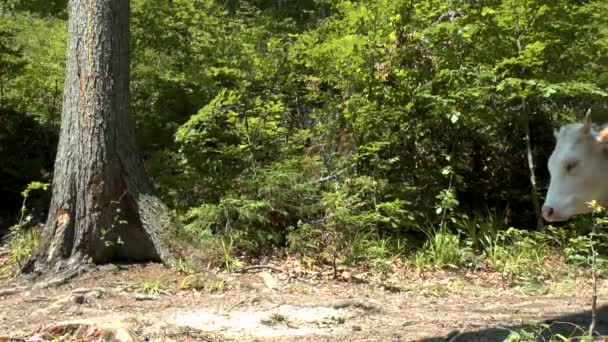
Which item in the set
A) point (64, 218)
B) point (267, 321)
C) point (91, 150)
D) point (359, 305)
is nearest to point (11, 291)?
point (64, 218)

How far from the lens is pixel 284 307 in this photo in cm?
593

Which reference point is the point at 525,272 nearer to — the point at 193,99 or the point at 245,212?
the point at 245,212

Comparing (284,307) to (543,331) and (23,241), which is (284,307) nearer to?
(543,331)

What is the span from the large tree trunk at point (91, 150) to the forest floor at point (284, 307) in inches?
15.1

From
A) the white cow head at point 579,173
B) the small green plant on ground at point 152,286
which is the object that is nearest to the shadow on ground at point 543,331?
the white cow head at point 579,173

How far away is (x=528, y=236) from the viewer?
8117 mm

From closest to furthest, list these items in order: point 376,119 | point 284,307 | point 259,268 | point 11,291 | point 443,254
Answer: point 284,307 → point 11,291 → point 259,268 → point 443,254 → point 376,119

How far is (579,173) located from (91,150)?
4927 millimetres

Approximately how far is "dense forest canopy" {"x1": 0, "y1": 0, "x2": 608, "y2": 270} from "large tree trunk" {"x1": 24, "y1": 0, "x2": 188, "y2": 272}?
103 centimetres

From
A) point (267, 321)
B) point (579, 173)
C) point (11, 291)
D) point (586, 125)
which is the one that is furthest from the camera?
point (11, 291)

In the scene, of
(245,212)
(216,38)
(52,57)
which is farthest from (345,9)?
(52,57)

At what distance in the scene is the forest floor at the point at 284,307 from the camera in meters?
5.11

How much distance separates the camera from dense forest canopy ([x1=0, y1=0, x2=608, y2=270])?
783 centimetres

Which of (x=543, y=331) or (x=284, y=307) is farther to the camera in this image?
(x=284, y=307)
